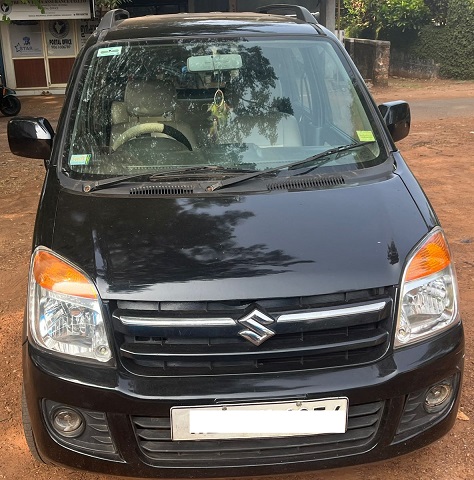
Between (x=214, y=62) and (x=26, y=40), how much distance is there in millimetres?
15500

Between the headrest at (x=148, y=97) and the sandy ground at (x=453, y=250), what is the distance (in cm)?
161

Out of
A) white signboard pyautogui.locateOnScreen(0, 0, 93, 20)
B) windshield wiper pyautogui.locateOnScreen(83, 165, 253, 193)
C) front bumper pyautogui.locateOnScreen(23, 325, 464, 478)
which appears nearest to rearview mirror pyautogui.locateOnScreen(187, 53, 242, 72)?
windshield wiper pyautogui.locateOnScreen(83, 165, 253, 193)

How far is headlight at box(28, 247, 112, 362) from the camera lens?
2227 mm

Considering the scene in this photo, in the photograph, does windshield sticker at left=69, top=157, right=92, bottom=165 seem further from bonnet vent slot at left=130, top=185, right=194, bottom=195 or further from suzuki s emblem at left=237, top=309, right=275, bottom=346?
suzuki s emblem at left=237, top=309, right=275, bottom=346

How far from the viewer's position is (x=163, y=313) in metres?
2.18

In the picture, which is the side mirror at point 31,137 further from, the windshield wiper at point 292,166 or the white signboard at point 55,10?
the white signboard at point 55,10

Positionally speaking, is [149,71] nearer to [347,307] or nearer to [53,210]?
[53,210]

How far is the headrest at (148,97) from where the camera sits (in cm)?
333

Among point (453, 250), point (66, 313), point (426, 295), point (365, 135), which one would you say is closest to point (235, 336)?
point (66, 313)

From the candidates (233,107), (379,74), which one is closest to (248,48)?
(233,107)

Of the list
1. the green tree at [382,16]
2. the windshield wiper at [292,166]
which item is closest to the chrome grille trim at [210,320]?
the windshield wiper at [292,166]

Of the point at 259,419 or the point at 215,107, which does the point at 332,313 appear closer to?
the point at 259,419

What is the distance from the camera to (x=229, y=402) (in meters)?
2.13

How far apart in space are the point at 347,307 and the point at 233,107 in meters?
1.47
